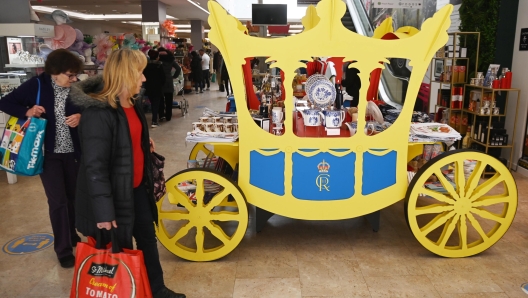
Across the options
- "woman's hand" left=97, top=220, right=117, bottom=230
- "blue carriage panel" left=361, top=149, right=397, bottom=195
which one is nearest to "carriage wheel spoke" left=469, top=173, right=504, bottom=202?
"blue carriage panel" left=361, top=149, right=397, bottom=195

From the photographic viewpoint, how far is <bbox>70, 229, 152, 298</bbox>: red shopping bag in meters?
2.07

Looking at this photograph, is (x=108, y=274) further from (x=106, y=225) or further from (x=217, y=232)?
(x=217, y=232)

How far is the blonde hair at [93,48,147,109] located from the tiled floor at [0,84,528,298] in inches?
53.0

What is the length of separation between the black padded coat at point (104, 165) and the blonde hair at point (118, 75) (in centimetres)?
5

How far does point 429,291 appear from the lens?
110 inches

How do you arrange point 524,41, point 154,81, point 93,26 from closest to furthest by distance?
1. point 524,41
2. point 154,81
3. point 93,26

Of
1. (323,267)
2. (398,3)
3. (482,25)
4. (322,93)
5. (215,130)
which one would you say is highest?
(398,3)

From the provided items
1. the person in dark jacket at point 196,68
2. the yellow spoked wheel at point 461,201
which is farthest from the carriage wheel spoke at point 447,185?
the person in dark jacket at point 196,68

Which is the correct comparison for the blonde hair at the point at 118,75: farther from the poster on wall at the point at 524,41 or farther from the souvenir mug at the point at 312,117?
the poster on wall at the point at 524,41

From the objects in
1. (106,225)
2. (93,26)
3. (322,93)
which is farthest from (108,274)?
(93,26)

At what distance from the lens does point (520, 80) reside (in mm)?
5262

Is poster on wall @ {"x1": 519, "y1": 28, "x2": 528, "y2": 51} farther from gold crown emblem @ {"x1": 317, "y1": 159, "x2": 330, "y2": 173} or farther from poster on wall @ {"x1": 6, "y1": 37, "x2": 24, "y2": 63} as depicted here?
poster on wall @ {"x1": 6, "y1": 37, "x2": 24, "y2": 63}

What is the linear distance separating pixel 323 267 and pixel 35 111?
6.96ft

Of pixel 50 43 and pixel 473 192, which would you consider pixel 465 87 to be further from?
pixel 50 43
